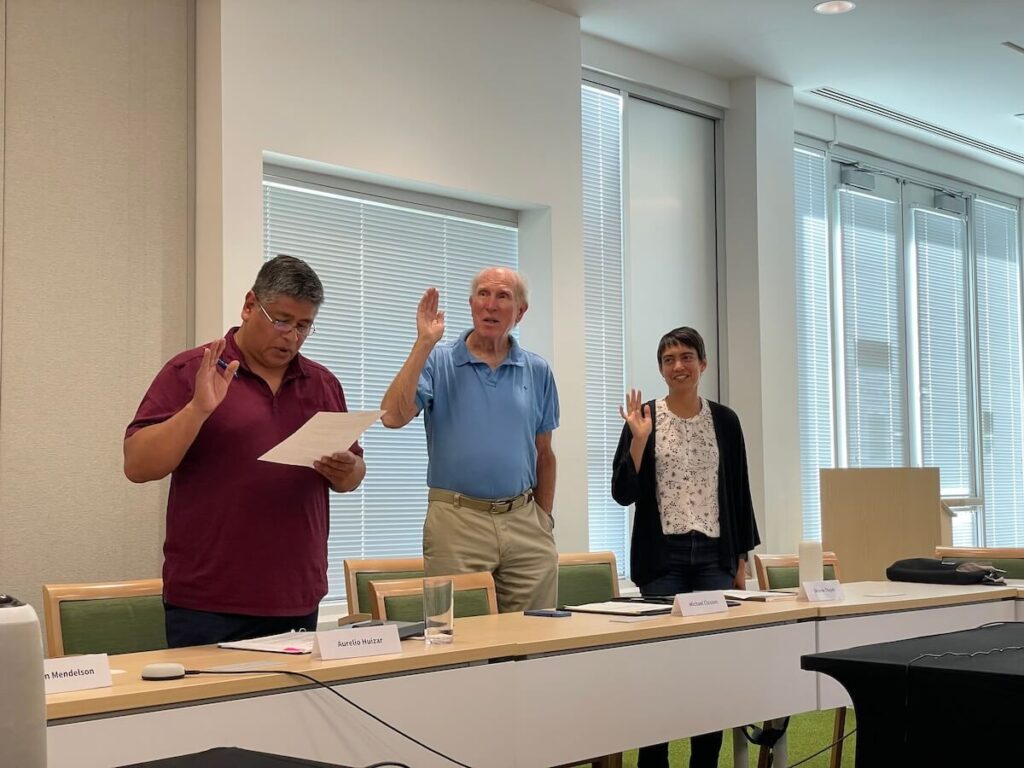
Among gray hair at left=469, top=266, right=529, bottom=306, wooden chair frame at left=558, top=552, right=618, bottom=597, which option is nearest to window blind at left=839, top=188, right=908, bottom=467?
wooden chair frame at left=558, top=552, right=618, bottom=597

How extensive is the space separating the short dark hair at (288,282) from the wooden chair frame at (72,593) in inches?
27.3

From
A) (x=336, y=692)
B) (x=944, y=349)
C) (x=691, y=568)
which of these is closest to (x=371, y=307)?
(x=691, y=568)

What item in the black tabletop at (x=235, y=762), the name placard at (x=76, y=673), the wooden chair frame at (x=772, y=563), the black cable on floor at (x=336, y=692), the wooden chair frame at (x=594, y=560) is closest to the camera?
the black tabletop at (x=235, y=762)

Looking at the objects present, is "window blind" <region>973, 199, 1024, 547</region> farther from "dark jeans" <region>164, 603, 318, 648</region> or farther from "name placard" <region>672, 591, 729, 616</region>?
"dark jeans" <region>164, 603, 318, 648</region>

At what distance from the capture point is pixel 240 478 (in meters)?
2.56

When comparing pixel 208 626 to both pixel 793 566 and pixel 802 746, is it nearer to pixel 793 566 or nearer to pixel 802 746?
pixel 793 566

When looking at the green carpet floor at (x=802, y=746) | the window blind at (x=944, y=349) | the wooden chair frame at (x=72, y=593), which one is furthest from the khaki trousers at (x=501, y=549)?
the window blind at (x=944, y=349)

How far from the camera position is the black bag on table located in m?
4.19

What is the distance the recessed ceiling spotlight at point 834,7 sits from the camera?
6.08 m

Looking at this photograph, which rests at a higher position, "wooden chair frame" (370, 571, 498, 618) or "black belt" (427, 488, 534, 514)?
"black belt" (427, 488, 534, 514)

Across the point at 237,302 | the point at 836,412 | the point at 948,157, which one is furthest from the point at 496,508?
the point at 948,157

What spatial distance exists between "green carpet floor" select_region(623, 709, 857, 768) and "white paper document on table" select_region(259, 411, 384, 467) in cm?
264

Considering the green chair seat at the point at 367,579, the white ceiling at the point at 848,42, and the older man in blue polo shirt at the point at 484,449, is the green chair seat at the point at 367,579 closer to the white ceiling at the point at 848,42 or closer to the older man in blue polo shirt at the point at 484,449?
the older man in blue polo shirt at the point at 484,449

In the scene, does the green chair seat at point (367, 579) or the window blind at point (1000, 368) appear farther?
the window blind at point (1000, 368)
